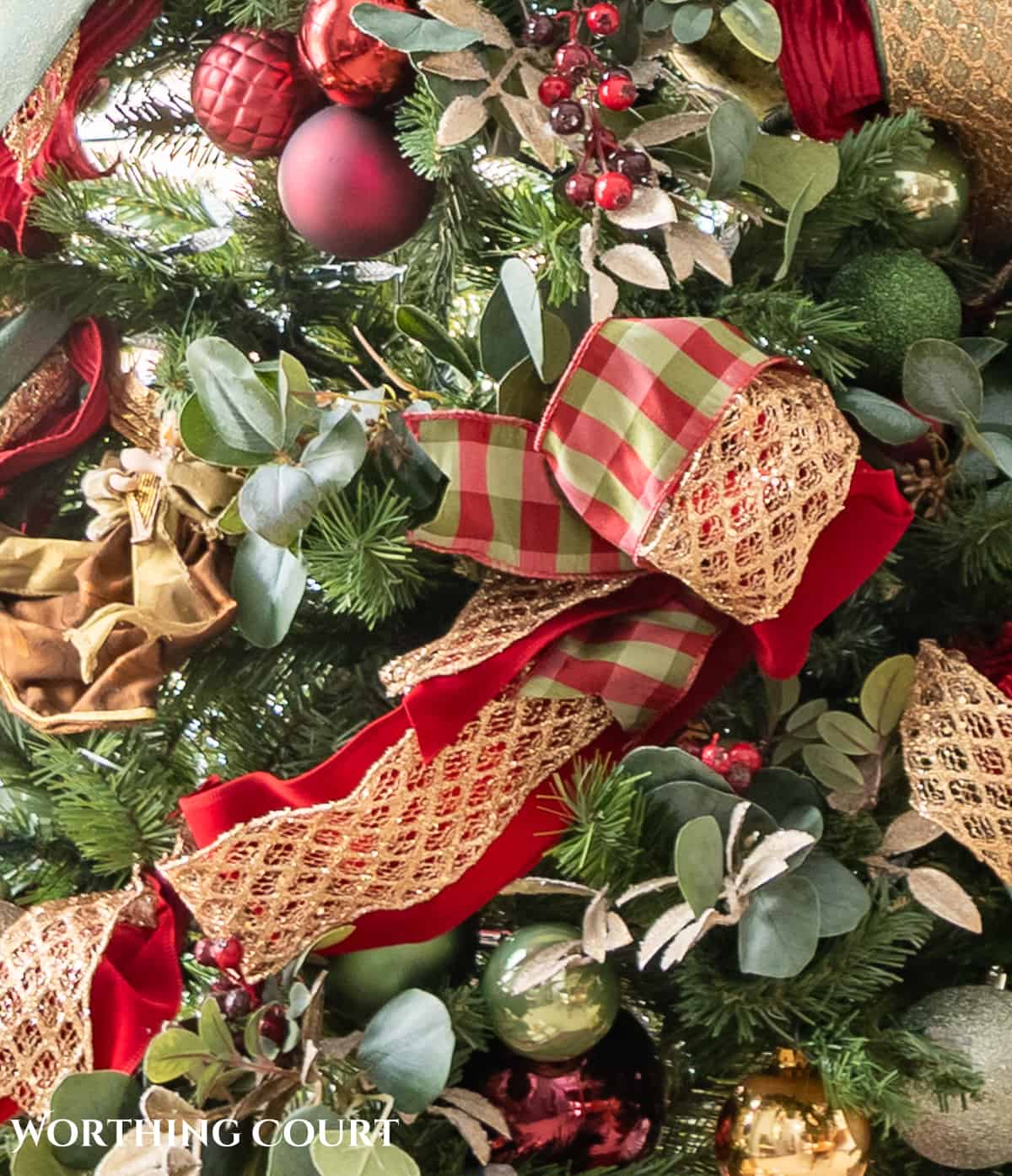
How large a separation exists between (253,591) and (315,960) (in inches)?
6.2

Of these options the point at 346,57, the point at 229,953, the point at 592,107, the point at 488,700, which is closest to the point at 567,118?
the point at 592,107

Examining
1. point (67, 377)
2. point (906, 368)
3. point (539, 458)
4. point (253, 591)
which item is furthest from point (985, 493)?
point (67, 377)

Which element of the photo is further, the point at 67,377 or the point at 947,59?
the point at 67,377

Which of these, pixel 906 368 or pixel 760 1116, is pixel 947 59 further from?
pixel 760 1116

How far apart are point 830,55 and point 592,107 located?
0.12 metres

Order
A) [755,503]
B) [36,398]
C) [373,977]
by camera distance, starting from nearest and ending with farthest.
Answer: [755,503], [373,977], [36,398]

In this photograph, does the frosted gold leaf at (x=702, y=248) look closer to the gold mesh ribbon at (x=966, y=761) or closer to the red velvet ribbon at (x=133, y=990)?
the gold mesh ribbon at (x=966, y=761)

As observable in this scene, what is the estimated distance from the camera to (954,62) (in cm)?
55

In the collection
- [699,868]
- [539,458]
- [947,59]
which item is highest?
[947,59]

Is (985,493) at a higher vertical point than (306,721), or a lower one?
higher

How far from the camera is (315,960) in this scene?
55 centimetres

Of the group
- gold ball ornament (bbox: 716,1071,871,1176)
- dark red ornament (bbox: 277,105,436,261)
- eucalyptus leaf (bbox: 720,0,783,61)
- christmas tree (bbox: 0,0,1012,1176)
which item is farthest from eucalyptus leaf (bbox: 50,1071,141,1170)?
eucalyptus leaf (bbox: 720,0,783,61)

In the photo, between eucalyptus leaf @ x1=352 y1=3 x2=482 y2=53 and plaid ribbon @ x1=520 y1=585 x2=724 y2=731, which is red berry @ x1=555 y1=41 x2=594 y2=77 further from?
plaid ribbon @ x1=520 y1=585 x2=724 y2=731

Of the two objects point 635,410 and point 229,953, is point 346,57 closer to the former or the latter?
point 635,410
